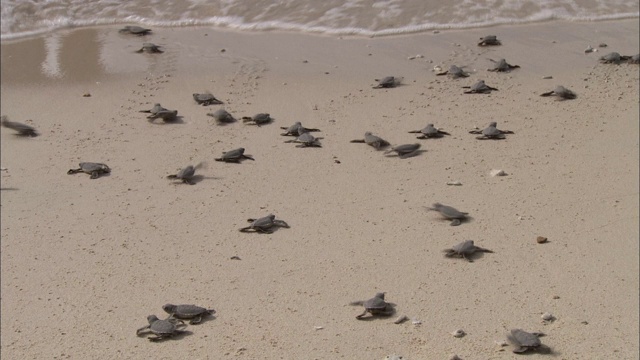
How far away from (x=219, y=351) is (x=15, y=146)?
3117 mm

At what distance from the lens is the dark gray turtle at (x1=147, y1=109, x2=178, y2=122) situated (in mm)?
6246

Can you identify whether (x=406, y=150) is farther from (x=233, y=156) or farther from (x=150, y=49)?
(x=150, y=49)

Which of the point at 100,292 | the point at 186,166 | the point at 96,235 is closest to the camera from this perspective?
the point at 100,292

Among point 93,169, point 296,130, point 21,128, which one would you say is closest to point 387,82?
point 296,130

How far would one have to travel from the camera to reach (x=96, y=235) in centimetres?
485

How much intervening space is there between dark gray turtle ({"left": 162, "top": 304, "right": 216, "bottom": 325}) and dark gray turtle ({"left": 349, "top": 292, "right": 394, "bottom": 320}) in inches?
29.3

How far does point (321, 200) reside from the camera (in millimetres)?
5062

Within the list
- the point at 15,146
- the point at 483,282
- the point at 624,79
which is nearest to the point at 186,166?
the point at 15,146

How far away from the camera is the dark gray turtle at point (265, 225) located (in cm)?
468

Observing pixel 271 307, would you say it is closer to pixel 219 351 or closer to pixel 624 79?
pixel 219 351

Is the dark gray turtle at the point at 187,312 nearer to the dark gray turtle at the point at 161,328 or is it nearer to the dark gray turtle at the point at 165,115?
the dark gray turtle at the point at 161,328

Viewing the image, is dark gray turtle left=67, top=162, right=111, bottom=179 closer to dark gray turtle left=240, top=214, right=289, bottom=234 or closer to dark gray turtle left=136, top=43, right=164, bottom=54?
dark gray turtle left=240, top=214, right=289, bottom=234

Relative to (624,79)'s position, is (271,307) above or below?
below

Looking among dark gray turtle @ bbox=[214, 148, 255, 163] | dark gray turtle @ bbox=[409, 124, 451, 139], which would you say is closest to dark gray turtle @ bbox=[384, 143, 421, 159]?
dark gray turtle @ bbox=[409, 124, 451, 139]
